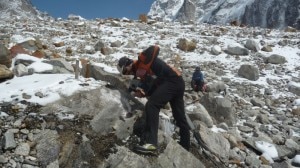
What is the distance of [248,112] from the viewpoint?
13.7 meters

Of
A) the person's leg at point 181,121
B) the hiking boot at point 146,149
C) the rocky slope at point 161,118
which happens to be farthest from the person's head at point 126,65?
the hiking boot at point 146,149

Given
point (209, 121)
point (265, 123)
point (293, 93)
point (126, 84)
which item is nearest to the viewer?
point (126, 84)

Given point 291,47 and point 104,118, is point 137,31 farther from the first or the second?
point 104,118

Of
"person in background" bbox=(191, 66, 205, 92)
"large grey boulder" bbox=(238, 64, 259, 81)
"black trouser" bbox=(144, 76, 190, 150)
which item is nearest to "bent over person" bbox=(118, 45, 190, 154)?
"black trouser" bbox=(144, 76, 190, 150)

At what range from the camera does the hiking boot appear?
7.57m

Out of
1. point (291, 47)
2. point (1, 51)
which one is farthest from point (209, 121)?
point (291, 47)

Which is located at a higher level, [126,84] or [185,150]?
[126,84]

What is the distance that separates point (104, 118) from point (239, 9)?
148 metres

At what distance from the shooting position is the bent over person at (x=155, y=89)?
25.7ft

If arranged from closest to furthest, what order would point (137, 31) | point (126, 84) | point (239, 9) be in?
1. point (126, 84)
2. point (137, 31)
3. point (239, 9)

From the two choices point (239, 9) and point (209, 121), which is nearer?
point (209, 121)

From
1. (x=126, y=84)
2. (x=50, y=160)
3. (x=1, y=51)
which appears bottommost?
(x=50, y=160)

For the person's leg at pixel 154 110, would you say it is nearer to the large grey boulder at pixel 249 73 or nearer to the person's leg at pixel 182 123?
the person's leg at pixel 182 123

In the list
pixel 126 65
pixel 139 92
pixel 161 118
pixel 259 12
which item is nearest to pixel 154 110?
pixel 139 92
